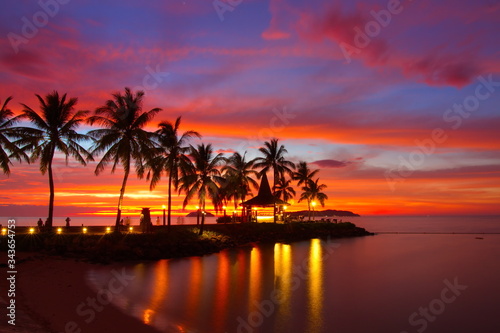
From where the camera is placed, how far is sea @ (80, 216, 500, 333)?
14109 mm

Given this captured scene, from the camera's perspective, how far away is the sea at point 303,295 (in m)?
14.1

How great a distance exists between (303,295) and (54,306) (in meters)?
11.3

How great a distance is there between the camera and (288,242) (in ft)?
162

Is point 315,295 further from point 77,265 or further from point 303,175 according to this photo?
point 303,175

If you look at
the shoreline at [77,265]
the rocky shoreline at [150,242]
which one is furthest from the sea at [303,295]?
the rocky shoreline at [150,242]

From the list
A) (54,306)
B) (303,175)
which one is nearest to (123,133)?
(54,306)

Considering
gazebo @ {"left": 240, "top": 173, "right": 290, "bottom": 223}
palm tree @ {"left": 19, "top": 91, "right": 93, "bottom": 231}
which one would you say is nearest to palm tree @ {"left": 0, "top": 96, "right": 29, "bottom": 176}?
palm tree @ {"left": 19, "top": 91, "right": 93, "bottom": 231}

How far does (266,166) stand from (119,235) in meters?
26.6

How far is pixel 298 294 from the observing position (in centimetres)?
1889

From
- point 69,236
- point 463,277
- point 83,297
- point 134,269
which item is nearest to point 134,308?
point 83,297

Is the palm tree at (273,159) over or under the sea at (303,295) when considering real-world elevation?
over

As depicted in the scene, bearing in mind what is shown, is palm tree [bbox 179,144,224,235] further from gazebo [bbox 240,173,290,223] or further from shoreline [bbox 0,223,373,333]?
gazebo [bbox 240,173,290,223]

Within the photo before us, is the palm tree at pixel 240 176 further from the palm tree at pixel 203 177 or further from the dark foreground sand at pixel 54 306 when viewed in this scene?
the dark foreground sand at pixel 54 306

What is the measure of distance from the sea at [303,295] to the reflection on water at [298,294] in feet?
0.14
